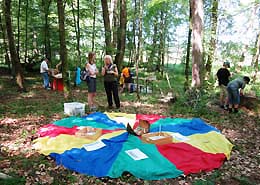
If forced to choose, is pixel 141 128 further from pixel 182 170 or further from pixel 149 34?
pixel 149 34

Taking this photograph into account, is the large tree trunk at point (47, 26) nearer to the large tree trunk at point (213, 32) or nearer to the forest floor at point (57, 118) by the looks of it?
the forest floor at point (57, 118)

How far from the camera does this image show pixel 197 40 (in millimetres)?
8516

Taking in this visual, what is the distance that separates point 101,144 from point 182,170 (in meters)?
1.64

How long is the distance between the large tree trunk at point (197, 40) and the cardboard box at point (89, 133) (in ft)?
14.5

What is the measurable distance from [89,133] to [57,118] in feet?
6.30

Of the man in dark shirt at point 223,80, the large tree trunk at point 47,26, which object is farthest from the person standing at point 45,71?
the man in dark shirt at point 223,80

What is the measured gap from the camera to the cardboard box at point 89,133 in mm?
5229

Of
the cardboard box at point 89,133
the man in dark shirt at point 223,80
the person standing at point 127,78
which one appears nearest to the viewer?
the cardboard box at point 89,133

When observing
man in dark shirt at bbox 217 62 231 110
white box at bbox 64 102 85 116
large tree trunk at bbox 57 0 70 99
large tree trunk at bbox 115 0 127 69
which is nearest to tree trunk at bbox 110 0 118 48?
large tree trunk at bbox 115 0 127 69

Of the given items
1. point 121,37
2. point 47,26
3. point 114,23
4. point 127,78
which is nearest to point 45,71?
point 47,26

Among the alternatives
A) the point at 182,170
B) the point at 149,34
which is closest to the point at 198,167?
the point at 182,170

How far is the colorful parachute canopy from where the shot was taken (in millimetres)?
4109

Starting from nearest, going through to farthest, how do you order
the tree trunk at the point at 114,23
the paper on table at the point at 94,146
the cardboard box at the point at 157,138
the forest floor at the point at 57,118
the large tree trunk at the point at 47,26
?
1. the forest floor at the point at 57,118
2. the paper on table at the point at 94,146
3. the cardboard box at the point at 157,138
4. the large tree trunk at the point at 47,26
5. the tree trunk at the point at 114,23

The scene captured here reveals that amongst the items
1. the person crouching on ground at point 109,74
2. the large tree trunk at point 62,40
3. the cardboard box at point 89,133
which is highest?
the large tree trunk at point 62,40
